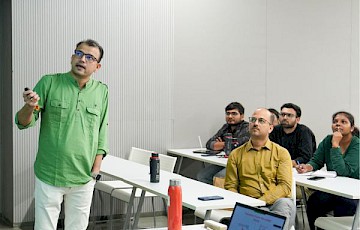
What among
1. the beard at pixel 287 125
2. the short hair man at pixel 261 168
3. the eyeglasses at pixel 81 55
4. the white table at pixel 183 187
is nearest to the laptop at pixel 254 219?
the white table at pixel 183 187

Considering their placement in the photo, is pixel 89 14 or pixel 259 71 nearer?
pixel 89 14

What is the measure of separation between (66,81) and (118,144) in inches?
113

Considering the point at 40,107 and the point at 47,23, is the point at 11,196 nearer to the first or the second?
the point at 47,23

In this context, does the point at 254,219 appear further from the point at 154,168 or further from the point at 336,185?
the point at 336,185

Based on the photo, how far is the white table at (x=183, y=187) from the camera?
137 inches

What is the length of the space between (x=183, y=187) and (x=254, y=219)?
184cm

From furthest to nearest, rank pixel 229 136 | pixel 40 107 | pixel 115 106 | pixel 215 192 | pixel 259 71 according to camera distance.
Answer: pixel 259 71 → pixel 115 106 → pixel 229 136 → pixel 215 192 → pixel 40 107

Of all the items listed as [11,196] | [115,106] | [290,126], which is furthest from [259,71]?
[11,196]

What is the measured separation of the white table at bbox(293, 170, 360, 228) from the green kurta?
1777 mm

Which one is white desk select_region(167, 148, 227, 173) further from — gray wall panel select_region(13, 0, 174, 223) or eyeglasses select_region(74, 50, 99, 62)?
eyeglasses select_region(74, 50, 99, 62)

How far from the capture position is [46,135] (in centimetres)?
344

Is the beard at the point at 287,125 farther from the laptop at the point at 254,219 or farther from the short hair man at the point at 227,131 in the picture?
the laptop at the point at 254,219

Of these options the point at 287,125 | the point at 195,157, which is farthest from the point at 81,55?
the point at 287,125

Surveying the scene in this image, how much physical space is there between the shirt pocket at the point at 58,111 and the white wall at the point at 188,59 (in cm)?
252
